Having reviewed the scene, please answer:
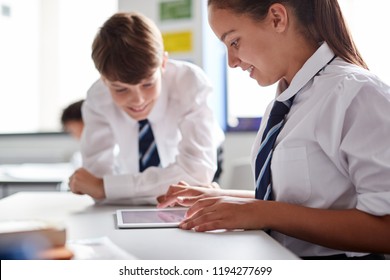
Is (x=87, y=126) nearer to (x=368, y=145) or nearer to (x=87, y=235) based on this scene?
(x=87, y=235)

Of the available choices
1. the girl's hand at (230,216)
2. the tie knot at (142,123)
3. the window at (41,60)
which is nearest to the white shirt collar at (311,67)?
the girl's hand at (230,216)

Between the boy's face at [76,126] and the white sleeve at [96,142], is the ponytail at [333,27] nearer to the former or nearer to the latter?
the white sleeve at [96,142]

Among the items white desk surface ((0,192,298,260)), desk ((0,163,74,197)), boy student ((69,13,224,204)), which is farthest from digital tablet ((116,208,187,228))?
desk ((0,163,74,197))

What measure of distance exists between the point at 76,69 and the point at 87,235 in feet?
11.5

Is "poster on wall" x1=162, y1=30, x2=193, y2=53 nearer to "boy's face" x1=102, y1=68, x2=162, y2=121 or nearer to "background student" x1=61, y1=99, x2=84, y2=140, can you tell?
"background student" x1=61, y1=99, x2=84, y2=140

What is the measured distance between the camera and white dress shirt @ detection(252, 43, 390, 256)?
0.88 m

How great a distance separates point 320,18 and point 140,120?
0.84m

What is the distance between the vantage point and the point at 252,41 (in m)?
1.10

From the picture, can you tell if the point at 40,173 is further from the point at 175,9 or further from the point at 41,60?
the point at 41,60

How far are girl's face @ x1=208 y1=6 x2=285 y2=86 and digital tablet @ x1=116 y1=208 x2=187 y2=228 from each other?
36cm

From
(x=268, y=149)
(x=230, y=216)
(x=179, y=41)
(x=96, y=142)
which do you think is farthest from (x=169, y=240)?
(x=179, y=41)

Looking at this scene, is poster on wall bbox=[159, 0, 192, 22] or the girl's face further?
poster on wall bbox=[159, 0, 192, 22]

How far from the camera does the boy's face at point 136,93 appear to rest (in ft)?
5.06

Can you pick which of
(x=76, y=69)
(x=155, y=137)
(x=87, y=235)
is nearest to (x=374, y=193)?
(x=87, y=235)
